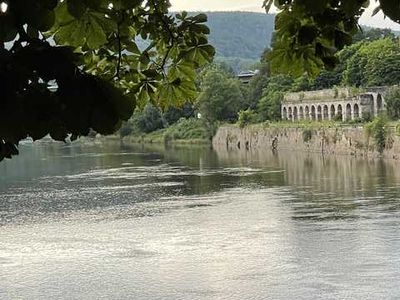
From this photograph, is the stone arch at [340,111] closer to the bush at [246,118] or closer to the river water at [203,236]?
the bush at [246,118]

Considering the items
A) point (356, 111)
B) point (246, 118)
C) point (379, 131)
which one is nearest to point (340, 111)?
point (356, 111)

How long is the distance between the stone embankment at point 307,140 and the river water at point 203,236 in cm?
767

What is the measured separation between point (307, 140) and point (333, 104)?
4.60 m

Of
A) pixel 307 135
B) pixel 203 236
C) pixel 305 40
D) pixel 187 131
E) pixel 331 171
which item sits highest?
pixel 187 131

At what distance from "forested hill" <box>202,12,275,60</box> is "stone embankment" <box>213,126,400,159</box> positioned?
121296mm

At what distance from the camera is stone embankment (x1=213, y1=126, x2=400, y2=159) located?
38281mm

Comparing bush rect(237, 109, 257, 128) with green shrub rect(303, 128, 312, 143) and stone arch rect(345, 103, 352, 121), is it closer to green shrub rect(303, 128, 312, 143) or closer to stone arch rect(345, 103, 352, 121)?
green shrub rect(303, 128, 312, 143)

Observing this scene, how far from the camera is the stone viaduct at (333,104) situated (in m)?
45.6

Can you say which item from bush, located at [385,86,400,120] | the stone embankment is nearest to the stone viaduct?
bush, located at [385,86,400,120]

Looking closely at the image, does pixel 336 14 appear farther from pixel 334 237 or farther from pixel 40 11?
pixel 334 237

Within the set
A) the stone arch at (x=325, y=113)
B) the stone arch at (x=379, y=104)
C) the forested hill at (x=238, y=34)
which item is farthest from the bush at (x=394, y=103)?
the forested hill at (x=238, y=34)

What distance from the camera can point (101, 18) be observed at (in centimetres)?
168

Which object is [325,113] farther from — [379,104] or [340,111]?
[379,104]

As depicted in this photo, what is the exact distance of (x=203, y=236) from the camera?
54.8ft
